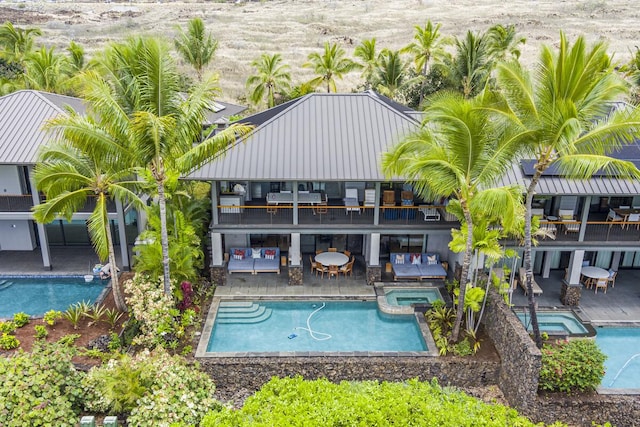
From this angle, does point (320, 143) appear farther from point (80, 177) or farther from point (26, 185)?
point (26, 185)

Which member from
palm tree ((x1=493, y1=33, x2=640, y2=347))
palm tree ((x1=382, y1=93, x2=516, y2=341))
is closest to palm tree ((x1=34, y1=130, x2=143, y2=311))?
palm tree ((x1=382, y1=93, x2=516, y2=341))

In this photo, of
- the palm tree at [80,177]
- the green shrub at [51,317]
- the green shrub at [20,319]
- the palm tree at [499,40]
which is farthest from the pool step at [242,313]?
the palm tree at [499,40]

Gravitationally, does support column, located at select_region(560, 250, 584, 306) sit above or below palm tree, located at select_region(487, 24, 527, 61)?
below

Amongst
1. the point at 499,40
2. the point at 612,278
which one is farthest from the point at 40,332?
the point at 499,40

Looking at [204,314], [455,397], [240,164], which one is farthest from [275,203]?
[455,397]

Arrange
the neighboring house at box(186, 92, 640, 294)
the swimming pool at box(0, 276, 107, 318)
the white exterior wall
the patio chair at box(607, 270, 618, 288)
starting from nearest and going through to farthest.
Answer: the neighboring house at box(186, 92, 640, 294) < the swimming pool at box(0, 276, 107, 318) < the patio chair at box(607, 270, 618, 288) < the white exterior wall

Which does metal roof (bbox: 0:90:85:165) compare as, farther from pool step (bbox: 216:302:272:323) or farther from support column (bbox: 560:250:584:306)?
support column (bbox: 560:250:584:306)
